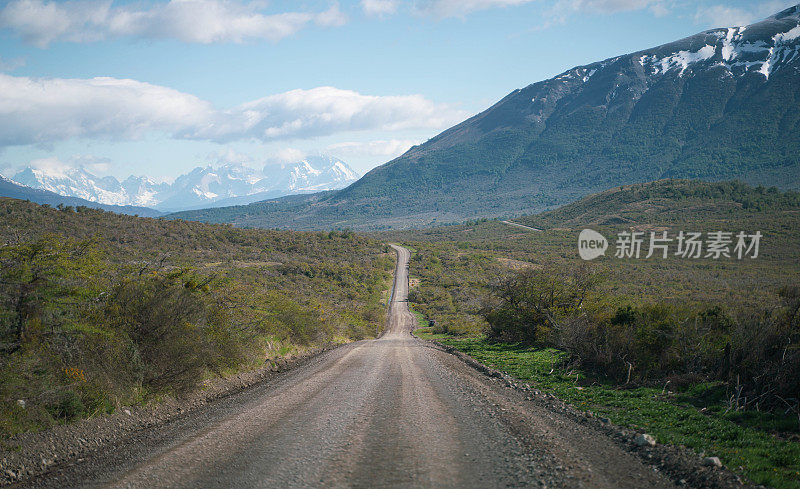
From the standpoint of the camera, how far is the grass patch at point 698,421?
605cm

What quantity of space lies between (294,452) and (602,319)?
11529 millimetres

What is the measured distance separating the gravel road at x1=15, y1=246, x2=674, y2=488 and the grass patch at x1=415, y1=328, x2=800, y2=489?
4.01 feet

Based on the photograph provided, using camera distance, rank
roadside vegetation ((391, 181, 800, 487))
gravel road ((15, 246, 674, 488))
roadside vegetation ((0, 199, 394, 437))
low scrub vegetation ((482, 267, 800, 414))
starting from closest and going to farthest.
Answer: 1. gravel road ((15, 246, 674, 488))
2. roadside vegetation ((0, 199, 394, 437))
3. roadside vegetation ((391, 181, 800, 487))
4. low scrub vegetation ((482, 267, 800, 414))

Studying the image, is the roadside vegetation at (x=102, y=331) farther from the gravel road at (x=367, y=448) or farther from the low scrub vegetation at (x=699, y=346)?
the low scrub vegetation at (x=699, y=346)

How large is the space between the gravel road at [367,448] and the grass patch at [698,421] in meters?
1.22

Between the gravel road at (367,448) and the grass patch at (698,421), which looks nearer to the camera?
the gravel road at (367,448)

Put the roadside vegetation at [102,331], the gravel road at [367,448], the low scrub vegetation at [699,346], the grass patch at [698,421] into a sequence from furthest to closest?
the low scrub vegetation at [699,346]
the roadside vegetation at [102,331]
the grass patch at [698,421]
the gravel road at [367,448]

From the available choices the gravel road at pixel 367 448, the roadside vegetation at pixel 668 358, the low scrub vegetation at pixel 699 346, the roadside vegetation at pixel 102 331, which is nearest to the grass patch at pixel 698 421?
the roadside vegetation at pixel 668 358

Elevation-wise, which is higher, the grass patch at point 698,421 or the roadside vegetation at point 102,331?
the roadside vegetation at point 102,331

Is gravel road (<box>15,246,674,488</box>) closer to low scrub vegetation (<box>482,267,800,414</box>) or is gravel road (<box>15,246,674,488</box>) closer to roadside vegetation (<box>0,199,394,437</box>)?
roadside vegetation (<box>0,199,394,437</box>)

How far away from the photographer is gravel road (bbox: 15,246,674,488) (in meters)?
5.61

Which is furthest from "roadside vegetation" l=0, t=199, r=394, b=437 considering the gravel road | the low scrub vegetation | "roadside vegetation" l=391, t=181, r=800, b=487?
the low scrub vegetation

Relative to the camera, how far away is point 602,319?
14203mm

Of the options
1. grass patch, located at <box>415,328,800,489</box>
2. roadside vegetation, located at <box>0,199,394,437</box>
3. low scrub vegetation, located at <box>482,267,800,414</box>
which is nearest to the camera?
grass patch, located at <box>415,328,800,489</box>
